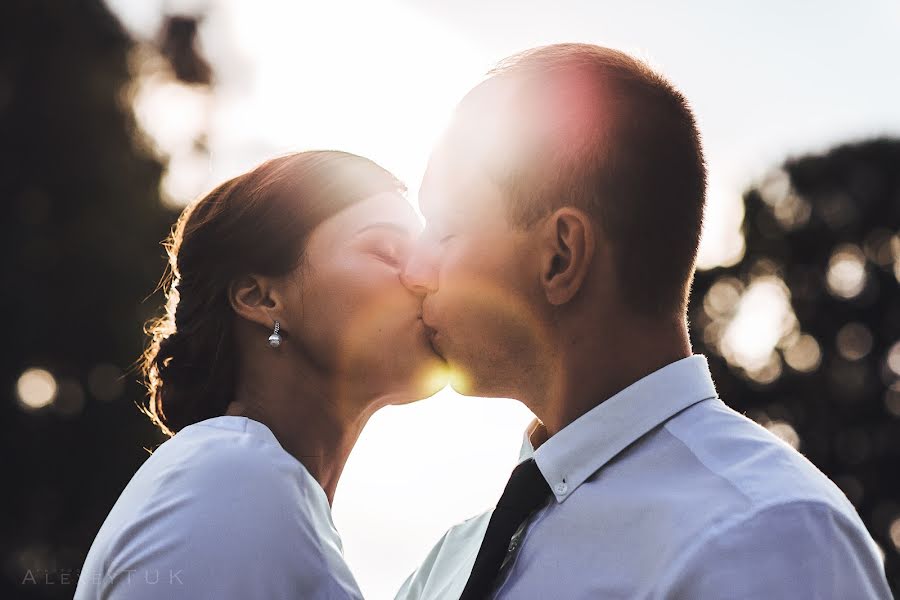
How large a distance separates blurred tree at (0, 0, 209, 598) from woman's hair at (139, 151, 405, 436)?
56.7ft

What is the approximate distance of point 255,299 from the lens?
4.25 m

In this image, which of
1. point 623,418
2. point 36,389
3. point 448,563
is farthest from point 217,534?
point 36,389

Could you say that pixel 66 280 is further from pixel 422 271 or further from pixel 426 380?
pixel 422 271

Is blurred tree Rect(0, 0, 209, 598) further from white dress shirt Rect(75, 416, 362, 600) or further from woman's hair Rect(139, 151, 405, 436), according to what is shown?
white dress shirt Rect(75, 416, 362, 600)

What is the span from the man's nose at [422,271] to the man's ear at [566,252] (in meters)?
0.53

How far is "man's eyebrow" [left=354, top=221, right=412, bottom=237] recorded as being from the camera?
416 centimetres

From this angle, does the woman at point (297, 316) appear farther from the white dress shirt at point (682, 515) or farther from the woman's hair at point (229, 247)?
the white dress shirt at point (682, 515)

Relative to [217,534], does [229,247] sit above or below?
above

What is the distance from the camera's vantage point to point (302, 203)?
13.7ft

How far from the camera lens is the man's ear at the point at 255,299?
4195 millimetres

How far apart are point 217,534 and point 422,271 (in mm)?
1191

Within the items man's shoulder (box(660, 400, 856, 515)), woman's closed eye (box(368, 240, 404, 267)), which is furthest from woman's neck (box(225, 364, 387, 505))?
man's shoulder (box(660, 400, 856, 515))

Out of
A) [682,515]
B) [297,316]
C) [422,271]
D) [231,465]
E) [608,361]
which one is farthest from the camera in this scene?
[297,316]

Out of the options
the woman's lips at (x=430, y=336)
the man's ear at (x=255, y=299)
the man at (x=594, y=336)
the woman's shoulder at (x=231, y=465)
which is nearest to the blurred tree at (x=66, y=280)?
the man's ear at (x=255, y=299)
